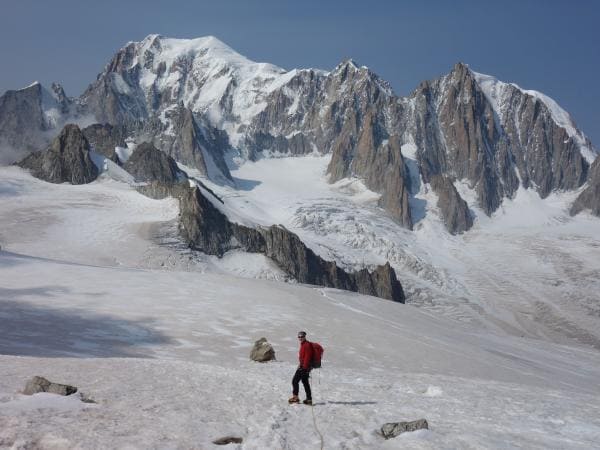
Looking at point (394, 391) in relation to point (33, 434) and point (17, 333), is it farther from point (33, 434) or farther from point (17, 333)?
point (17, 333)

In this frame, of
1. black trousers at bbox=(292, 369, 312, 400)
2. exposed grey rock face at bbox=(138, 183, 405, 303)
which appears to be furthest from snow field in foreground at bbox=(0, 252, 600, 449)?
exposed grey rock face at bbox=(138, 183, 405, 303)

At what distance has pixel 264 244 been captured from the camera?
475 ft

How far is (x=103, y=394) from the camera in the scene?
551 inches

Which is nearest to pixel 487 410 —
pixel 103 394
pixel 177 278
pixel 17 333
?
pixel 103 394

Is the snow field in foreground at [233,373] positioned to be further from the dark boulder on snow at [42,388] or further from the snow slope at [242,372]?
the dark boulder on snow at [42,388]

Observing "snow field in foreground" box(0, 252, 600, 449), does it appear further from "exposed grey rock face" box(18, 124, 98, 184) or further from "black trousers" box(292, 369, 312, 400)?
"exposed grey rock face" box(18, 124, 98, 184)

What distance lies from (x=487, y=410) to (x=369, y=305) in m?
41.5

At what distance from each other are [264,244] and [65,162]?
64.4m

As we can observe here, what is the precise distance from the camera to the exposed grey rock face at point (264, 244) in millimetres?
127000

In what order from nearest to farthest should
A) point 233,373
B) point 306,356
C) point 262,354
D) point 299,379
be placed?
point 299,379 < point 306,356 < point 233,373 < point 262,354

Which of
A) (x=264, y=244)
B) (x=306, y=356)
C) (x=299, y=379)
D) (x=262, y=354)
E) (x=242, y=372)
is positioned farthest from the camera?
(x=264, y=244)

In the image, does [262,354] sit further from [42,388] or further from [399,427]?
[42,388]

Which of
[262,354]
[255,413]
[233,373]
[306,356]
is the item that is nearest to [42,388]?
[255,413]

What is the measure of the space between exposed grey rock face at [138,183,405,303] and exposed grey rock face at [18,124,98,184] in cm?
2357
